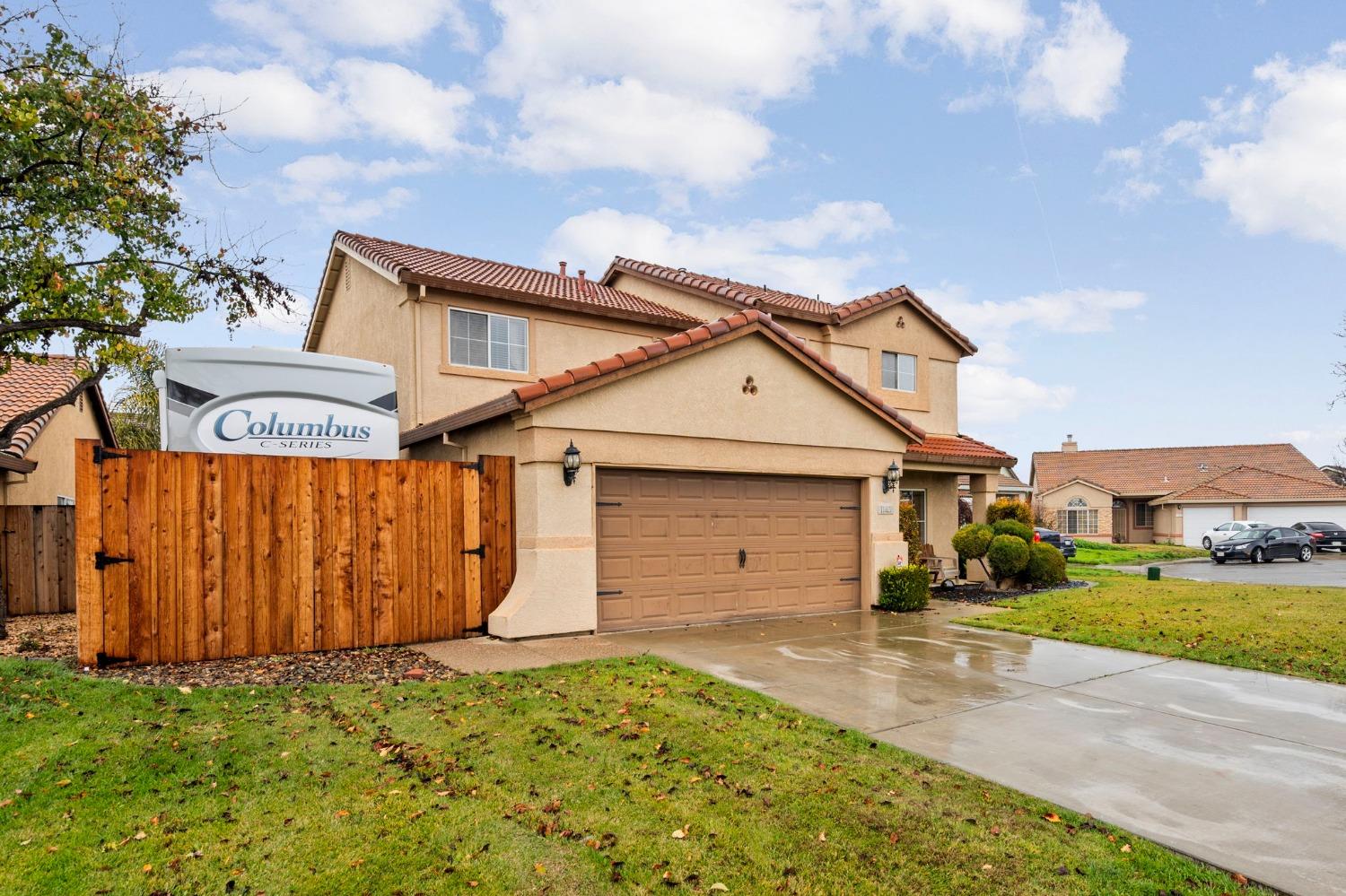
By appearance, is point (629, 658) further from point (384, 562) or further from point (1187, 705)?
point (1187, 705)

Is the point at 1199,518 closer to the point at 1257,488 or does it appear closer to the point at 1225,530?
the point at 1257,488

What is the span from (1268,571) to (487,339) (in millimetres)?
26813

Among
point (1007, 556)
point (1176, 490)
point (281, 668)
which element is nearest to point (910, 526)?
point (1007, 556)

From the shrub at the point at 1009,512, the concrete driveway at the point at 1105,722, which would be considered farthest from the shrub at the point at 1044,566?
the concrete driveway at the point at 1105,722

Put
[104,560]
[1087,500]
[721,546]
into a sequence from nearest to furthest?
[104,560] → [721,546] → [1087,500]

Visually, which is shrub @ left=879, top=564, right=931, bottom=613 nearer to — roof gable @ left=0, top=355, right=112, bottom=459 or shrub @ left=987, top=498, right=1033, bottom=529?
shrub @ left=987, top=498, right=1033, bottom=529

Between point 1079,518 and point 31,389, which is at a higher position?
point 31,389

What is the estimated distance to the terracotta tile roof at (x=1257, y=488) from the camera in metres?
41.2

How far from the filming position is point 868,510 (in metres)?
13.6

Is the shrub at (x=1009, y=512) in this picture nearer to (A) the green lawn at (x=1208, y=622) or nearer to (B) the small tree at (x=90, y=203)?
(A) the green lawn at (x=1208, y=622)

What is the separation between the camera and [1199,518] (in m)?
43.3

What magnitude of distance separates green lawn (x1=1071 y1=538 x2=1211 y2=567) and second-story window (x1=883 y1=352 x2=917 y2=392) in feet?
46.3

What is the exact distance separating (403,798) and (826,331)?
1536cm

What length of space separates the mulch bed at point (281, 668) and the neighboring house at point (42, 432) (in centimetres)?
651
